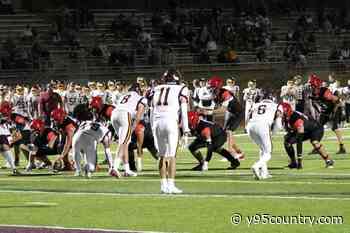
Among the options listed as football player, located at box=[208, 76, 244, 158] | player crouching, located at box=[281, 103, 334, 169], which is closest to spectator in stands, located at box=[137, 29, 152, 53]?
football player, located at box=[208, 76, 244, 158]

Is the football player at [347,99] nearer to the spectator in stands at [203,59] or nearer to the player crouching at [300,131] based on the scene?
the spectator in stands at [203,59]

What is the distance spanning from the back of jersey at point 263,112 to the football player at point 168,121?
2421 millimetres

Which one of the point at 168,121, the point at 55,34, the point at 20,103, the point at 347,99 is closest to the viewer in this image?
the point at 168,121

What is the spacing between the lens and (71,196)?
1535 cm

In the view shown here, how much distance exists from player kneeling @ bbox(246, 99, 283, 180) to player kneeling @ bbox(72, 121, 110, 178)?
2.85 metres

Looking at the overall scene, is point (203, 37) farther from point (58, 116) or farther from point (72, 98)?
point (58, 116)

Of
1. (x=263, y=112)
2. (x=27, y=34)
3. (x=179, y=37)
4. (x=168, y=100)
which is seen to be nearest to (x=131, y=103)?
(x=263, y=112)

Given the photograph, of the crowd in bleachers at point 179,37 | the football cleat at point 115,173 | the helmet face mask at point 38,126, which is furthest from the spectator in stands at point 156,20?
the football cleat at point 115,173

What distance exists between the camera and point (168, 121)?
15.1m

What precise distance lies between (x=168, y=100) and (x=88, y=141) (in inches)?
146

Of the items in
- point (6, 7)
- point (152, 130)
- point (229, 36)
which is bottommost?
point (229, 36)

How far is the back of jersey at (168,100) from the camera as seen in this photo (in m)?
15.2

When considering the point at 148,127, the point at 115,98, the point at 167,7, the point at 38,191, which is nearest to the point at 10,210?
the point at 38,191

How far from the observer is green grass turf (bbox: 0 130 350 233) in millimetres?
12289
